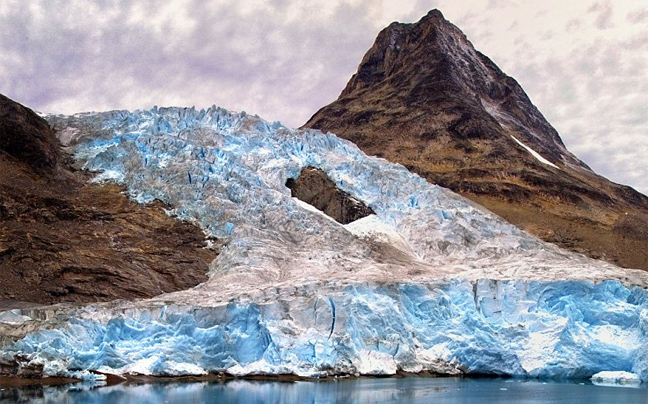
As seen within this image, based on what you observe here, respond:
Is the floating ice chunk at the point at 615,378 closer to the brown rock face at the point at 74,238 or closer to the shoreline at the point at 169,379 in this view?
the shoreline at the point at 169,379

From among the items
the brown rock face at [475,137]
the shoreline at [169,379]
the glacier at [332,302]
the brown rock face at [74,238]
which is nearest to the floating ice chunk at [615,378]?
the glacier at [332,302]

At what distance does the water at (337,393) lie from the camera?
2231 cm

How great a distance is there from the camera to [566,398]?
24.5 meters

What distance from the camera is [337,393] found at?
2462cm

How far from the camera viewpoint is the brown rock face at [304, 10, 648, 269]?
59094 mm

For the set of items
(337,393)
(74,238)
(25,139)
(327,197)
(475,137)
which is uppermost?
(475,137)

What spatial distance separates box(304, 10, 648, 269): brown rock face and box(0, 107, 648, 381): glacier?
1661 centimetres

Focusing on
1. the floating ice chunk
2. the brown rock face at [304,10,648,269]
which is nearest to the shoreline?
the floating ice chunk

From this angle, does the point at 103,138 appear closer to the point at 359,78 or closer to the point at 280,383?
the point at 280,383

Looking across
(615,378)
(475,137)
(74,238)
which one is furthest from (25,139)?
(475,137)

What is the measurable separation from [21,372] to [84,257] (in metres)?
9.65

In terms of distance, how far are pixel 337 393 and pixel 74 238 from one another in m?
17.9

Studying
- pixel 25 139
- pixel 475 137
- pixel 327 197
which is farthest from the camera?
pixel 475 137

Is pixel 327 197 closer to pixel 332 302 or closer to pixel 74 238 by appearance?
pixel 332 302
